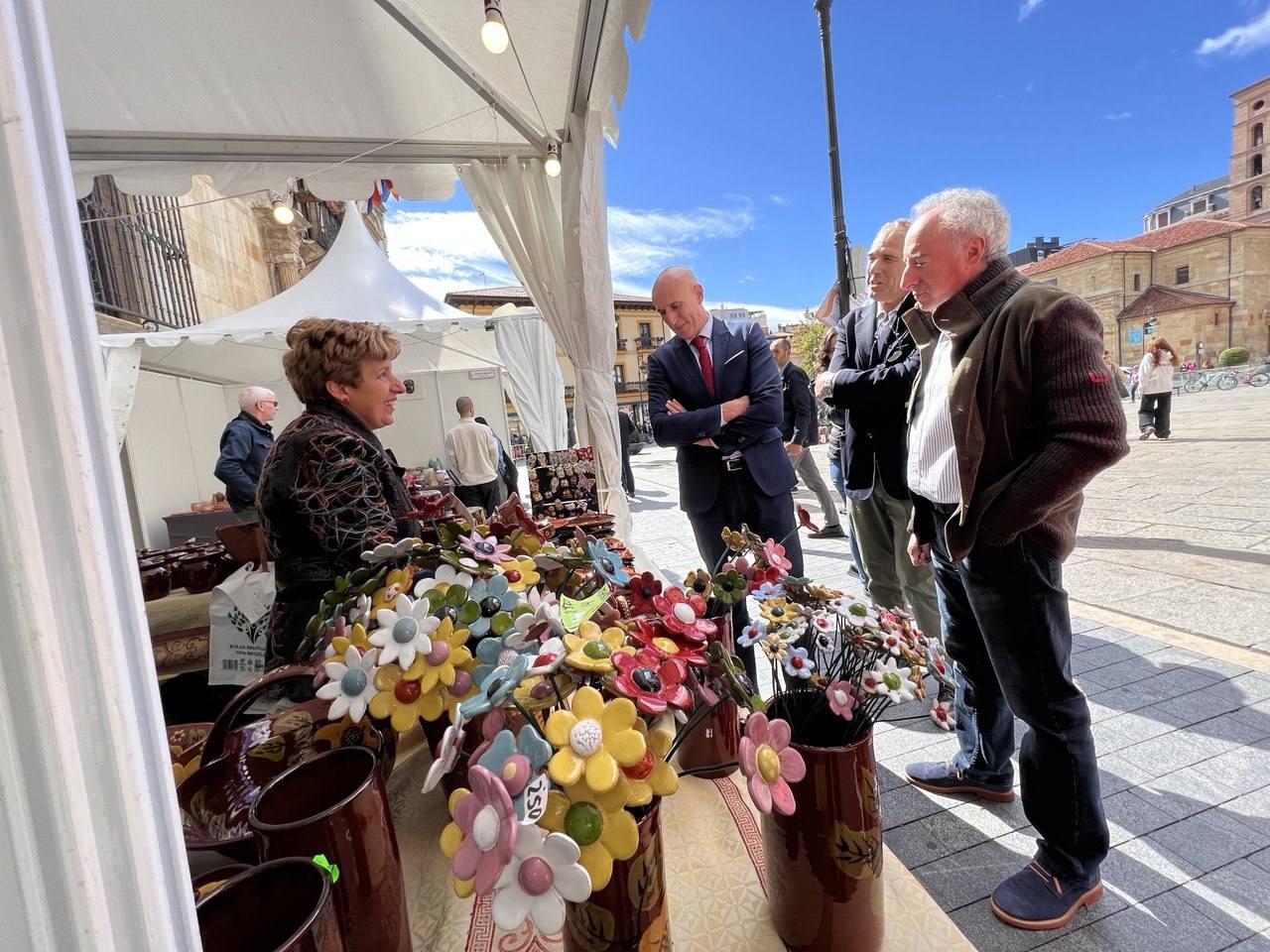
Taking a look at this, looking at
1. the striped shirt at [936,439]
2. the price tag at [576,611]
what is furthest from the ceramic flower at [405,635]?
the striped shirt at [936,439]

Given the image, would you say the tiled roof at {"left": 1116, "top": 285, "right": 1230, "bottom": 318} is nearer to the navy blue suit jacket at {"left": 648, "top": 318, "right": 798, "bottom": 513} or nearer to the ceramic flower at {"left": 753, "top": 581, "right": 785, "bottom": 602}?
the navy blue suit jacket at {"left": 648, "top": 318, "right": 798, "bottom": 513}

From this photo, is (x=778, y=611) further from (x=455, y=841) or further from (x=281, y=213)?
(x=281, y=213)

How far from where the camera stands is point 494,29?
6.49 ft

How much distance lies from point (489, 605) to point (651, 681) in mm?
294

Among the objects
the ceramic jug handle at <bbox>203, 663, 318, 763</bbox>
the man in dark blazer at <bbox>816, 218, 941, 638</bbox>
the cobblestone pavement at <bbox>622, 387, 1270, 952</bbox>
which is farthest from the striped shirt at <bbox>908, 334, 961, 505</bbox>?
the ceramic jug handle at <bbox>203, 663, 318, 763</bbox>

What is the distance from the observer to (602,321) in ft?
10.2

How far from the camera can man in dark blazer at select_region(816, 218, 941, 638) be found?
7.00ft

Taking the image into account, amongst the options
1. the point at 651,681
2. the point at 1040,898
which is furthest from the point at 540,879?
the point at 1040,898

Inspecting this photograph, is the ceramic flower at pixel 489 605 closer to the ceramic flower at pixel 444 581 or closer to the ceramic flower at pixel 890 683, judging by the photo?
the ceramic flower at pixel 444 581

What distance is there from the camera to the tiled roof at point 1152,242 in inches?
1612

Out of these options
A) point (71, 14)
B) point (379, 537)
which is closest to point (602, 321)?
point (379, 537)

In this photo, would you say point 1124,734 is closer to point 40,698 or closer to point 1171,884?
point 1171,884

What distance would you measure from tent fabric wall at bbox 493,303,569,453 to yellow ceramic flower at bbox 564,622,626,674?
6951mm

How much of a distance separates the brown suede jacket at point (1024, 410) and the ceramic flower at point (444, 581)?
112 cm
